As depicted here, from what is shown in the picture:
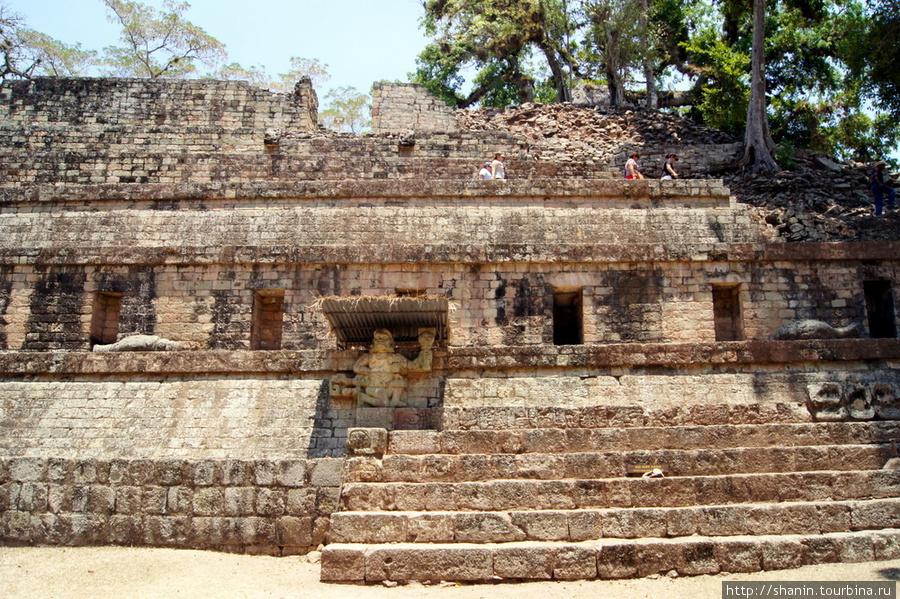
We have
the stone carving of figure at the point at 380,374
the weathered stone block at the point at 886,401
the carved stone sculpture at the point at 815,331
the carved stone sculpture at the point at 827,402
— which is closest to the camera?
the carved stone sculpture at the point at 827,402

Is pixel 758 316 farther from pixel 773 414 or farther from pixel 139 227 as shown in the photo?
pixel 139 227

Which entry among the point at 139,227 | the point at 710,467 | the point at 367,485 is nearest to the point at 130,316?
the point at 139,227

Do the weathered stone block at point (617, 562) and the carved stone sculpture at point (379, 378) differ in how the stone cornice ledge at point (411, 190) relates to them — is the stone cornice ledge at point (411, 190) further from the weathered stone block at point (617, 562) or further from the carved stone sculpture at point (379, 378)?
the weathered stone block at point (617, 562)

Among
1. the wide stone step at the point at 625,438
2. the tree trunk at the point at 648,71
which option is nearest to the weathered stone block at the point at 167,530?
the wide stone step at the point at 625,438

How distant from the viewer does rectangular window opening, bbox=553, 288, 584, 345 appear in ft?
40.7

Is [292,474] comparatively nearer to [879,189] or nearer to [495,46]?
[879,189]

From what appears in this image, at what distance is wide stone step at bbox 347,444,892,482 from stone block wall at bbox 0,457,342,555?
70cm

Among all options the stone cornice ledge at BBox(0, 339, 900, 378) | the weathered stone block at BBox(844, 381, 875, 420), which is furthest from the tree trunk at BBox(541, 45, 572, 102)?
the weathered stone block at BBox(844, 381, 875, 420)

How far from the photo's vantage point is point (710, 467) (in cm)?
763

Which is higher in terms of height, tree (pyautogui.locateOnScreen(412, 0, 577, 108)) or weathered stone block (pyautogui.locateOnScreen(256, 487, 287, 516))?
tree (pyautogui.locateOnScreen(412, 0, 577, 108))

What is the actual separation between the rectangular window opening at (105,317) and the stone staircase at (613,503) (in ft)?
22.3

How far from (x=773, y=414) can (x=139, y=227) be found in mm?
11208

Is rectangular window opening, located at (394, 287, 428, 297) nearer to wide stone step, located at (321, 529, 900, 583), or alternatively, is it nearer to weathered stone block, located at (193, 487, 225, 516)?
weathered stone block, located at (193, 487, 225, 516)

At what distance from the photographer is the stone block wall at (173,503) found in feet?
25.1
